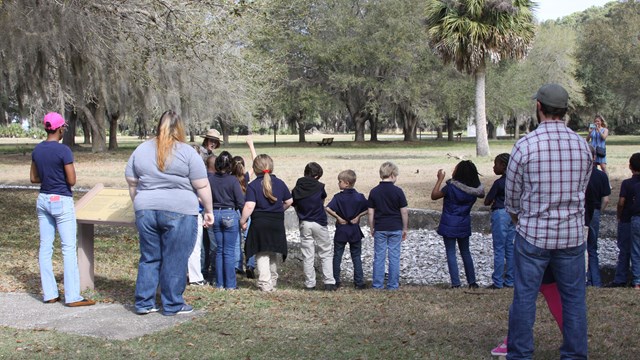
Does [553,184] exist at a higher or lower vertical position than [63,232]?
higher

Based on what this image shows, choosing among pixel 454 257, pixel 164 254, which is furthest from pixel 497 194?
pixel 164 254

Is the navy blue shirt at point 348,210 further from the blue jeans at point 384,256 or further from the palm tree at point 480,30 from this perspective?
the palm tree at point 480,30

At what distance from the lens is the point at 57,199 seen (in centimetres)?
638

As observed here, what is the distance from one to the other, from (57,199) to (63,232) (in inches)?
11.3

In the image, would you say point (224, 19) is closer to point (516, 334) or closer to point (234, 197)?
point (234, 197)

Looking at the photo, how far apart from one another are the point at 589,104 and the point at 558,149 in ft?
211

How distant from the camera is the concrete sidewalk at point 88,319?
574 centimetres

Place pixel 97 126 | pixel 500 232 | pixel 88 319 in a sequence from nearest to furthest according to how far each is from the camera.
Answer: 1. pixel 88 319
2. pixel 500 232
3. pixel 97 126

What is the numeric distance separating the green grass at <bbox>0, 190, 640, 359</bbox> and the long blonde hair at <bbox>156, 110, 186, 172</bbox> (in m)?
1.28

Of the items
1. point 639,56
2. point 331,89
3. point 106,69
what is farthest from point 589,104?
point 106,69

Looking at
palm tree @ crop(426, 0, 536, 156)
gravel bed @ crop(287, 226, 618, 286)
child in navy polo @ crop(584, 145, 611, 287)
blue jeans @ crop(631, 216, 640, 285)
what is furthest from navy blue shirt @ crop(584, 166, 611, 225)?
palm tree @ crop(426, 0, 536, 156)

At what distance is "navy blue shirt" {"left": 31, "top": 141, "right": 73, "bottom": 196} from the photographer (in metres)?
6.34

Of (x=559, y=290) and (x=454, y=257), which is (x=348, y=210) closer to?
(x=454, y=257)

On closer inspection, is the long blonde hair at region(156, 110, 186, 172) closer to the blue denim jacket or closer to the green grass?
the green grass
